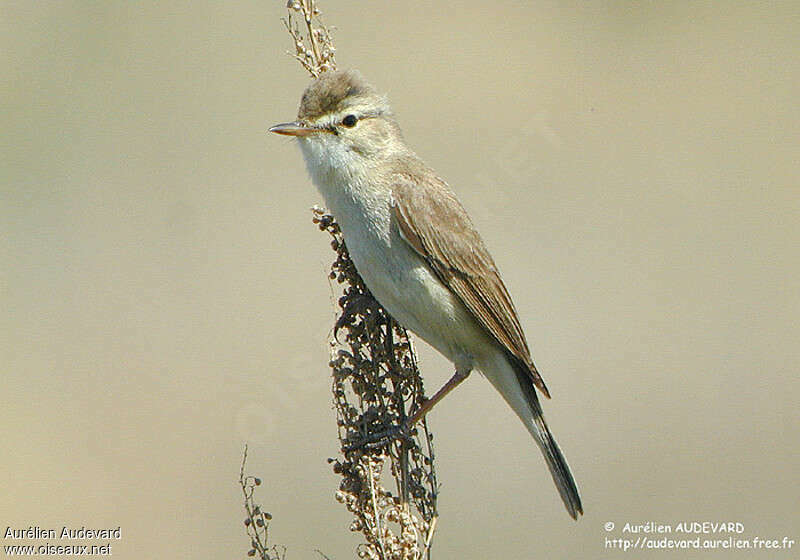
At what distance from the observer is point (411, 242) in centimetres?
552

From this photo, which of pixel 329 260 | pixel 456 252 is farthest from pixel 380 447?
pixel 329 260

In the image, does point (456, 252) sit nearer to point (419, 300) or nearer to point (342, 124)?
point (419, 300)

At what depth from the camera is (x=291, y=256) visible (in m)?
11.8

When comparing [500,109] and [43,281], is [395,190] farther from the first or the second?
[500,109]

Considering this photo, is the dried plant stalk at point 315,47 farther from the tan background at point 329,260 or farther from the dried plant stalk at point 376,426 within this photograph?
the tan background at point 329,260

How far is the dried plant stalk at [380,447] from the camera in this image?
4637 millimetres

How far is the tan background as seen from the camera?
876cm

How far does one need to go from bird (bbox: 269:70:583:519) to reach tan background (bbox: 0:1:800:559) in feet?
6.59
